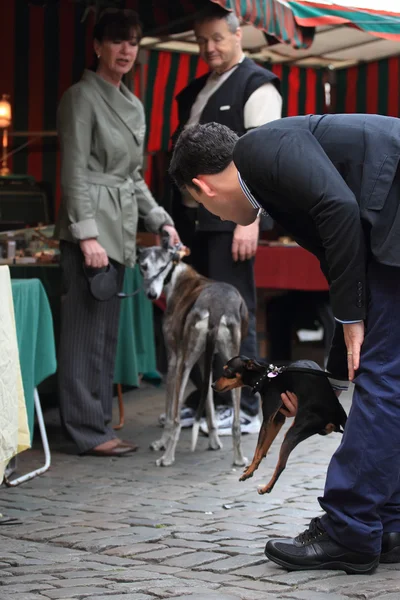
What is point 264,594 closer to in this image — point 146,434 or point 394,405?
point 394,405

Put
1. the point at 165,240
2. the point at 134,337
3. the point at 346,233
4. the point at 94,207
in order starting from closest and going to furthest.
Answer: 1. the point at 346,233
2. the point at 94,207
3. the point at 165,240
4. the point at 134,337

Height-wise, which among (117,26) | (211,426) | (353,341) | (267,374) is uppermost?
(117,26)

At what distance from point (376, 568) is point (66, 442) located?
3.24 metres

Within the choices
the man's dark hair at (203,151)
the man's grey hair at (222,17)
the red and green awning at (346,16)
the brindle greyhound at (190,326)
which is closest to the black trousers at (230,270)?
the brindle greyhound at (190,326)

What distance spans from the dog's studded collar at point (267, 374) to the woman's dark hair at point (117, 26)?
2.77 metres

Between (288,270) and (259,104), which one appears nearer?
(259,104)

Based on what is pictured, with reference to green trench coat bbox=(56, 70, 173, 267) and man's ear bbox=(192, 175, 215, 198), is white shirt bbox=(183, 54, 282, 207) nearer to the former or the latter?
green trench coat bbox=(56, 70, 173, 267)

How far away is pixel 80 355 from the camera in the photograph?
6059 mm

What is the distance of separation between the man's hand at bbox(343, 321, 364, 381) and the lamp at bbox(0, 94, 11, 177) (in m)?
6.47

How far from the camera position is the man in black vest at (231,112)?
634cm

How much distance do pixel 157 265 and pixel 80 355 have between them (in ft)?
2.23

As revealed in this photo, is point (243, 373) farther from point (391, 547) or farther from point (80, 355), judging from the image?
point (80, 355)

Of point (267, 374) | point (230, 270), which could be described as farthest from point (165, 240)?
point (267, 374)

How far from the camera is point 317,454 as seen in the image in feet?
19.7
